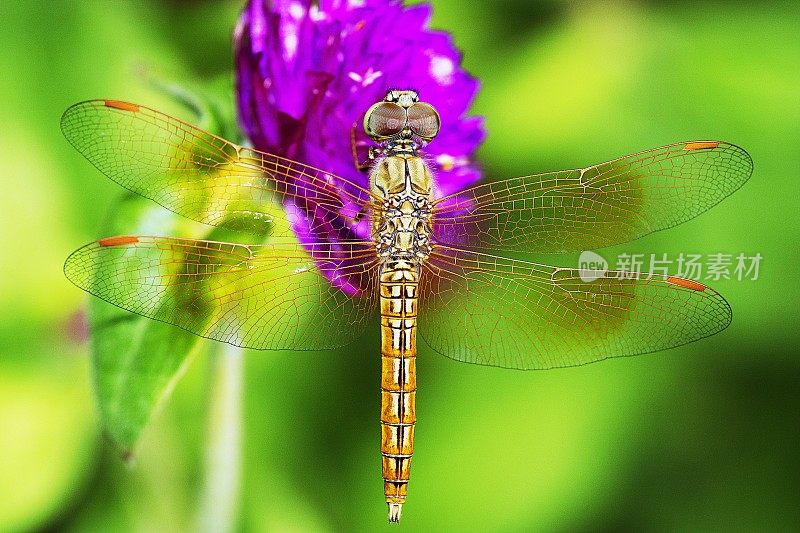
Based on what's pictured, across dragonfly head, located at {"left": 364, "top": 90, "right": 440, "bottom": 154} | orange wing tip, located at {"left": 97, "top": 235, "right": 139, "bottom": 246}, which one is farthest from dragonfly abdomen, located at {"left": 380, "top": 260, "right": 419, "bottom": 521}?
orange wing tip, located at {"left": 97, "top": 235, "right": 139, "bottom": 246}

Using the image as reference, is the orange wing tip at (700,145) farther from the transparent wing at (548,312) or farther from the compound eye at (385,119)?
the compound eye at (385,119)

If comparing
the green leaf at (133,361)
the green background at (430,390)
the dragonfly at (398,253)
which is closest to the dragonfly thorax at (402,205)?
the dragonfly at (398,253)

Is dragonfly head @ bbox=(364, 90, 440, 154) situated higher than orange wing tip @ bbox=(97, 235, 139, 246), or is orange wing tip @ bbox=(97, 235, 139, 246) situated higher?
dragonfly head @ bbox=(364, 90, 440, 154)

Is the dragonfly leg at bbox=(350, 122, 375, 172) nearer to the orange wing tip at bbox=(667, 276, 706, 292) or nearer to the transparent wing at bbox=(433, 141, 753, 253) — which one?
the transparent wing at bbox=(433, 141, 753, 253)

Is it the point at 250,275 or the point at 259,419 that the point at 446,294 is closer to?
the point at 250,275

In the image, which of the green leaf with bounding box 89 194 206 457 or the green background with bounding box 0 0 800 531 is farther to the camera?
the green background with bounding box 0 0 800 531

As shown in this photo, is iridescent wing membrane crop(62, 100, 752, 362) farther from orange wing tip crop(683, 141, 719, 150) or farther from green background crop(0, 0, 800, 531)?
green background crop(0, 0, 800, 531)
